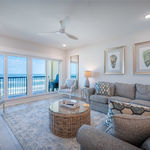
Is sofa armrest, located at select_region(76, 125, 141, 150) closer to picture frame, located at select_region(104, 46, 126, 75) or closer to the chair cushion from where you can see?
the chair cushion

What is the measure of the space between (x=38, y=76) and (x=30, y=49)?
4.35 ft

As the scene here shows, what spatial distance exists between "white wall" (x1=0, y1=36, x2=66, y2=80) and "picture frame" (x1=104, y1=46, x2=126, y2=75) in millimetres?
2462

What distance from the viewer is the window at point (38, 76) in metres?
4.64

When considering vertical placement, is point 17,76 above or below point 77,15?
below

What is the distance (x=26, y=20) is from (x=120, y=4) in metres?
2.17

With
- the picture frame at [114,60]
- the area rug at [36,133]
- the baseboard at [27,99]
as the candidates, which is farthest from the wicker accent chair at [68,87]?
the area rug at [36,133]

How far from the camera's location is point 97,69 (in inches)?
167

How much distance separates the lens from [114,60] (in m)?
3.72

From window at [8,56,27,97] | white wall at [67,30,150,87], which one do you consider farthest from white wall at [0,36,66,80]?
white wall at [67,30,150,87]

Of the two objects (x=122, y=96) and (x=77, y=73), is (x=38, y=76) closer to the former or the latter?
(x=77, y=73)

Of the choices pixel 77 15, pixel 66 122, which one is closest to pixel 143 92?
pixel 66 122

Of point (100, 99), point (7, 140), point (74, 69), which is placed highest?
point (74, 69)

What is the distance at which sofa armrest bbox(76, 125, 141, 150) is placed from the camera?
2.59 ft

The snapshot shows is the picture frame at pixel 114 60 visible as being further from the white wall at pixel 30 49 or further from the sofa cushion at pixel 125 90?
the white wall at pixel 30 49
